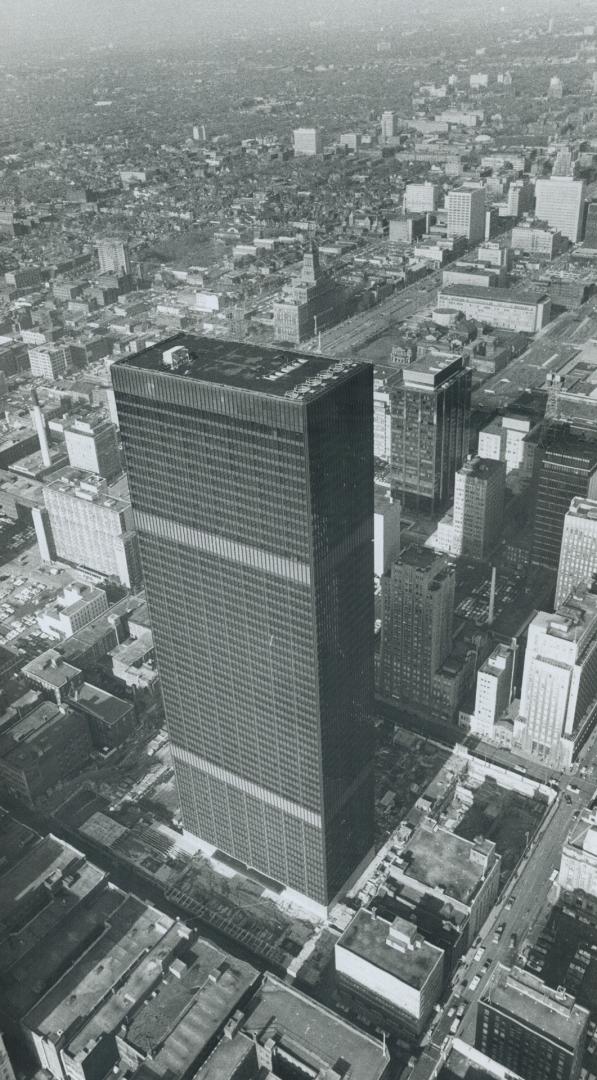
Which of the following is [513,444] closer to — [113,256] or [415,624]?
[415,624]

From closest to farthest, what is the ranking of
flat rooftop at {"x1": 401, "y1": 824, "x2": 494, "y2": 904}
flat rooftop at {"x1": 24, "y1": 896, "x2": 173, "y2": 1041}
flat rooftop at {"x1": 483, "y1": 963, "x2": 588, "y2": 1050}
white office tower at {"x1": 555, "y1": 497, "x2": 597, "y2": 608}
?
flat rooftop at {"x1": 483, "y1": 963, "x2": 588, "y2": 1050}
flat rooftop at {"x1": 24, "y1": 896, "x2": 173, "y2": 1041}
flat rooftop at {"x1": 401, "y1": 824, "x2": 494, "y2": 904}
white office tower at {"x1": 555, "y1": 497, "x2": 597, "y2": 608}

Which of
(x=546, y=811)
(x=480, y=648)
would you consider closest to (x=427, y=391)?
(x=480, y=648)

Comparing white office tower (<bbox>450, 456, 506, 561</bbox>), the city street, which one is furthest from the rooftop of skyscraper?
white office tower (<bbox>450, 456, 506, 561</bbox>)

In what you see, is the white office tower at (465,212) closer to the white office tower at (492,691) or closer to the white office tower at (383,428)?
the white office tower at (383,428)

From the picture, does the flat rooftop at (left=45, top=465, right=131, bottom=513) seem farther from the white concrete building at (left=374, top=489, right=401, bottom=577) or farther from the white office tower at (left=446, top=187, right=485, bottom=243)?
the white office tower at (left=446, top=187, right=485, bottom=243)

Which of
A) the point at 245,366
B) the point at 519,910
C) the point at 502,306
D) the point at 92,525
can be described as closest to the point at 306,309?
the point at 502,306

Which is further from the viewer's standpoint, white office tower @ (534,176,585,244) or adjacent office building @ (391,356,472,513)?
white office tower @ (534,176,585,244)
